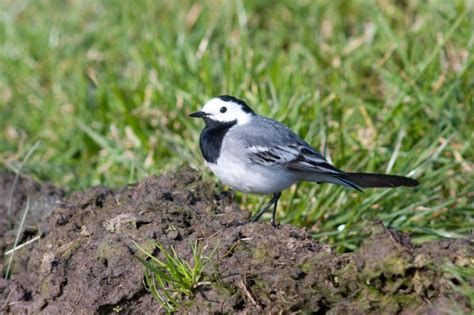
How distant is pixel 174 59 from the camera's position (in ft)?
21.1

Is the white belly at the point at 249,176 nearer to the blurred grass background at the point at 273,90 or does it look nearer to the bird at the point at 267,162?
the bird at the point at 267,162

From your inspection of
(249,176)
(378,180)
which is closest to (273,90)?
(249,176)

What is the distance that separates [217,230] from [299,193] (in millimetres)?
1443

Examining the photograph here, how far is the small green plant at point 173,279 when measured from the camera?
342 centimetres

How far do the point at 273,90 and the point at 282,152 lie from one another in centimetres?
132

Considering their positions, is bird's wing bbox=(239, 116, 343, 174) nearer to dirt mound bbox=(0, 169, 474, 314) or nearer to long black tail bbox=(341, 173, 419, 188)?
long black tail bbox=(341, 173, 419, 188)

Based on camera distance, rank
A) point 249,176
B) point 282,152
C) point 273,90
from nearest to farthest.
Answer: point 249,176 < point 282,152 < point 273,90

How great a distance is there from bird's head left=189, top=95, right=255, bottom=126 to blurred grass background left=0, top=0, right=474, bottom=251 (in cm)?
52

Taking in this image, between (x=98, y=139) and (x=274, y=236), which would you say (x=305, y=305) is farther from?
(x=98, y=139)

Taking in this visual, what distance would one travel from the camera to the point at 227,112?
491 centimetres

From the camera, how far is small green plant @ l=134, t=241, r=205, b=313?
3418 mm

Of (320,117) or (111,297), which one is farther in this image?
(320,117)

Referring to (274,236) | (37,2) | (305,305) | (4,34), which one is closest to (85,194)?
(274,236)

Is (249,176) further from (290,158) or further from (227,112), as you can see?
(227,112)
